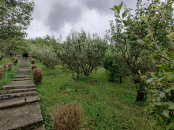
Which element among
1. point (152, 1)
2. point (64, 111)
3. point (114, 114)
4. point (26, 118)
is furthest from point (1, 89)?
point (152, 1)

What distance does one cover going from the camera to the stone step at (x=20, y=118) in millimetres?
2715

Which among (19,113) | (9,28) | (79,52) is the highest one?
(9,28)

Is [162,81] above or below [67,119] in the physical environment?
above

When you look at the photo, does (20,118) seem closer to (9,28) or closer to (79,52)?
(9,28)

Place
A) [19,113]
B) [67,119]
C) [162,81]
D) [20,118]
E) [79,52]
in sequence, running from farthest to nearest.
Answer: [79,52] → [19,113] → [20,118] → [67,119] → [162,81]

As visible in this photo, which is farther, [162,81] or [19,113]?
[19,113]

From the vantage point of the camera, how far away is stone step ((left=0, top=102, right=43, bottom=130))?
2.71 metres

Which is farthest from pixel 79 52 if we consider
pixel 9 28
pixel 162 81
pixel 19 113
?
pixel 162 81

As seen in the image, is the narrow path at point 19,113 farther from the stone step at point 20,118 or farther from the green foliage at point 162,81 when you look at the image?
the green foliage at point 162,81

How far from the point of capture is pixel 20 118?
304cm

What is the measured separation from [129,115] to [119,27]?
4204 mm

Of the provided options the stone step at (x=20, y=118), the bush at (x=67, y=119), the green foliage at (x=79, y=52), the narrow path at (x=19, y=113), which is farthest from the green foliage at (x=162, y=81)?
the green foliage at (x=79, y=52)

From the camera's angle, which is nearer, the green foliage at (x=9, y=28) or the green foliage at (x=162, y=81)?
the green foliage at (x=162, y=81)

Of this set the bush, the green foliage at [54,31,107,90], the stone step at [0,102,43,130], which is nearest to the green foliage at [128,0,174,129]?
the bush
